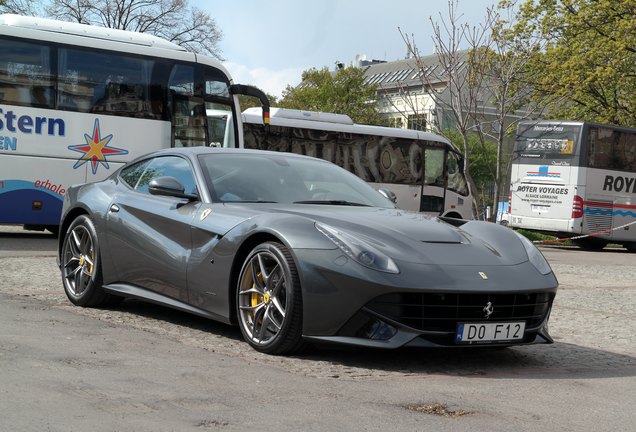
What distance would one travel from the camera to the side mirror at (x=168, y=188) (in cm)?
675

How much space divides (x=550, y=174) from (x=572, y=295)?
18521 millimetres

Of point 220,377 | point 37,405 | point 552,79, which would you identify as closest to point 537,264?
point 220,377

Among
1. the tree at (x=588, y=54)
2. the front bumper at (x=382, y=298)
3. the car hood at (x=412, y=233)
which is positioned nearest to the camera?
the front bumper at (x=382, y=298)

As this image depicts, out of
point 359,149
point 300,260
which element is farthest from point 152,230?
point 359,149

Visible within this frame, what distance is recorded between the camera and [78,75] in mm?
17828

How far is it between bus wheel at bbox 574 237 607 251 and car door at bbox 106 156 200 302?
23.7m

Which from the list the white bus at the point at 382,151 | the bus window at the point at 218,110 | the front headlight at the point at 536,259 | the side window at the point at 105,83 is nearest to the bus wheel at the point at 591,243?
the white bus at the point at 382,151

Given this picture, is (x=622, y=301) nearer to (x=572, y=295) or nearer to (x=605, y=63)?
(x=572, y=295)

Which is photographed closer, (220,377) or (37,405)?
(37,405)

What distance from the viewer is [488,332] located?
19.0ft

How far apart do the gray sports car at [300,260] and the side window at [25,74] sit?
1021 centimetres

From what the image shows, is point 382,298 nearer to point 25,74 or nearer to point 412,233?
point 412,233

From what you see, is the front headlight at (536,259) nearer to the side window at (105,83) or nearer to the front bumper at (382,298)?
the front bumper at (382,298)

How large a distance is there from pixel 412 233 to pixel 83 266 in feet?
9.90
